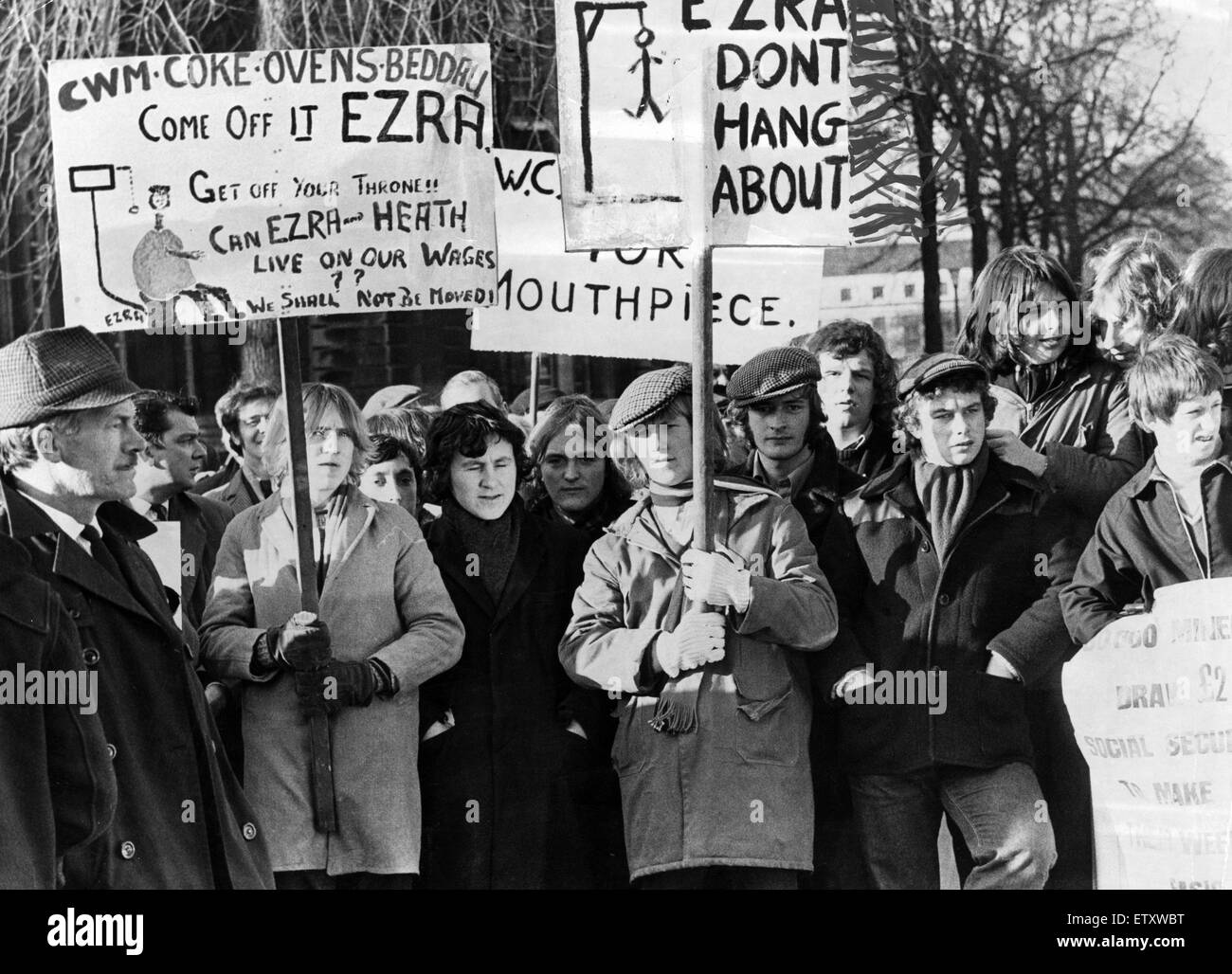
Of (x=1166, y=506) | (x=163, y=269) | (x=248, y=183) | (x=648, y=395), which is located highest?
(x=248, y=183)

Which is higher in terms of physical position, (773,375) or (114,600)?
(773,375)

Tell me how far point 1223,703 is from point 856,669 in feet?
3.39

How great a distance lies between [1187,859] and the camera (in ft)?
19.4

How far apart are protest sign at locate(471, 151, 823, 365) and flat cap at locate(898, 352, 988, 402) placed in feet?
1.32

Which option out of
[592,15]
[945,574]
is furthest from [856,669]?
[592,15]

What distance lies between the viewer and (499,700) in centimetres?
593

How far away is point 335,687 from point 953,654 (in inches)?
67.6

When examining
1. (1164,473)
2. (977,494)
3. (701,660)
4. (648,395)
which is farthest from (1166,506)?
(648,395)

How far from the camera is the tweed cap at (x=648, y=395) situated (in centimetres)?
589

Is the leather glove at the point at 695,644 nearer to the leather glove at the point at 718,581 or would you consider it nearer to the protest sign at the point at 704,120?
the leather glove at the point at 718,581

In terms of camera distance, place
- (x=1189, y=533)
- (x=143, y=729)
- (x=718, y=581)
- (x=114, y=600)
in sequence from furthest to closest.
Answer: (x=1189, y=533)
(x=718, y=581)
(x=143, y=729)
(x=114, y=600)

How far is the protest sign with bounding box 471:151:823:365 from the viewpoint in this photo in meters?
6.17

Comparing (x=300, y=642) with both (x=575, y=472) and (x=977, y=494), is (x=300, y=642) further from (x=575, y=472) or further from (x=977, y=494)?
(x=977, y=494)

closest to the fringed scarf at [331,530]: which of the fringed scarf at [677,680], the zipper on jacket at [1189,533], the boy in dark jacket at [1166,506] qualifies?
the fringed scarf at [677,680]
